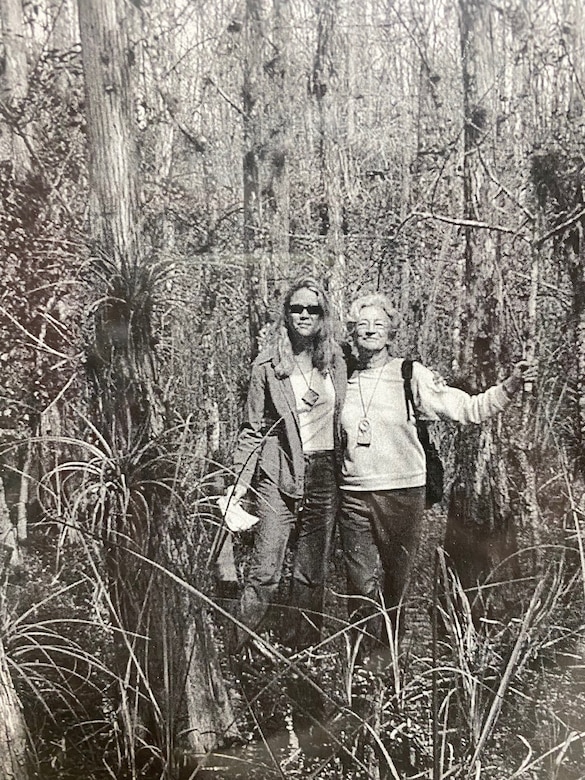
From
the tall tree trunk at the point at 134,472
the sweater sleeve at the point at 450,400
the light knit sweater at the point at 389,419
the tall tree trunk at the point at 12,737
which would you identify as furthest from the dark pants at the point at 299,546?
the tall tree trunk at the point at 12,737

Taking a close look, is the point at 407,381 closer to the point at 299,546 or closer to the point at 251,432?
the point at 251,432

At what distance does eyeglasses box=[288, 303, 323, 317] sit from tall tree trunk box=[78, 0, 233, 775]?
422 mm

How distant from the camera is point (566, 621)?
2318mm

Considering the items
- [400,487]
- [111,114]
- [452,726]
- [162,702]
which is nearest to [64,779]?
[162,702]

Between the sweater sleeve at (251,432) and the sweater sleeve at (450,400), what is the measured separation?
0.46 meters

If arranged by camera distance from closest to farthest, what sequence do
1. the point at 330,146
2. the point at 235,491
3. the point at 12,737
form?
the point at 330,146
the point at 235,491
the point at 12,737

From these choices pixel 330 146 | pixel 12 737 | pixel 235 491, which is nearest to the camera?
pixel 330 146

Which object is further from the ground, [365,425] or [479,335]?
[479,335]

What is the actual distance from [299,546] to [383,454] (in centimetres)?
38

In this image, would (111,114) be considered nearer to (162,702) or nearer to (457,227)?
(457,227)

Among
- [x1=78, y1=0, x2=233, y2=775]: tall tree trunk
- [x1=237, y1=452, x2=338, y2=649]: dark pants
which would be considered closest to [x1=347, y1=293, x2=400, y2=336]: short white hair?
[x1=237, y1=452, x2=338, y2=649]: dark pants

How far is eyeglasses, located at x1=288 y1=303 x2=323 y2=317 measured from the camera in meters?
2.34

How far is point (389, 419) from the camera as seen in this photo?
2352mm

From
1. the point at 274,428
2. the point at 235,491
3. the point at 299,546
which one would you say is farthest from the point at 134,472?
the point at 299,546
